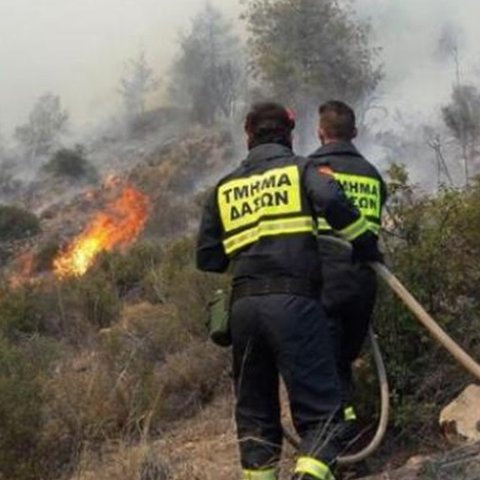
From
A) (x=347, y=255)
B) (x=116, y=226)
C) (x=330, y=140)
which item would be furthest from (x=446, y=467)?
(x=116, y=226)

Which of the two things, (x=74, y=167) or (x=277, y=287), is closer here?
(x=277, y=287)

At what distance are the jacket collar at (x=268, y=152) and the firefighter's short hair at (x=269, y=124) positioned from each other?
45 millimetres

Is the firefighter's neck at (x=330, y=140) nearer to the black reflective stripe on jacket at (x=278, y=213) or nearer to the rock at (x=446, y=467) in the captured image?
the black reflective stripe on jacket at (x=278, y=213)

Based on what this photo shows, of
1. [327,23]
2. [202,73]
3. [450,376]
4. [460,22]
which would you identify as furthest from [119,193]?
[450,376]

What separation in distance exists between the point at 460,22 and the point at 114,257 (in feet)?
117

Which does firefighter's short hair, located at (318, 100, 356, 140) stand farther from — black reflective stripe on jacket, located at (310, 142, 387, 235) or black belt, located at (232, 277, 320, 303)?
black belt, located at (232, 277, 320, 303)

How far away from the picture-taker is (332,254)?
476 centimetres

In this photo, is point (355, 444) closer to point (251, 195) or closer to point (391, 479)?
point (391, 479)

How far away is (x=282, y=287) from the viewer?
4023 millimetres

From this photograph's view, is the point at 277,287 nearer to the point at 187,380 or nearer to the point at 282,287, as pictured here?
the point at 282,287

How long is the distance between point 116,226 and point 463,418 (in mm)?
27762

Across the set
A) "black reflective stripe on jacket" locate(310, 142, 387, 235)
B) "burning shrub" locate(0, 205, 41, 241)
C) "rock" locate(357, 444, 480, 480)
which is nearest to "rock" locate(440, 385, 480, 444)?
"rock" locate(357, 444, 480, 480)

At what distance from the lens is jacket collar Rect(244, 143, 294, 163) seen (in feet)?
14.0

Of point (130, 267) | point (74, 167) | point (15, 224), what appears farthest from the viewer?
point (74, 167)
